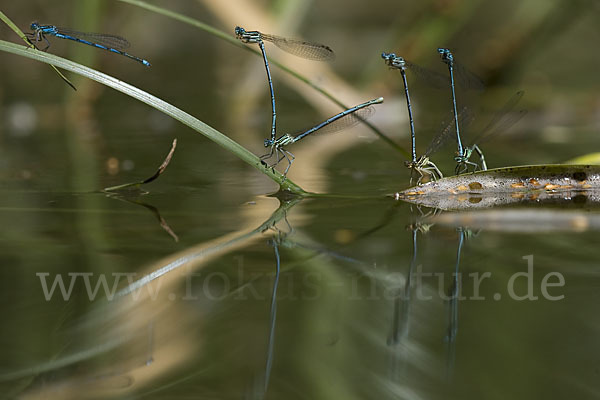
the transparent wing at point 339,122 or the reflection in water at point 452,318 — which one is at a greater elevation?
the transparent wing at point 339,122

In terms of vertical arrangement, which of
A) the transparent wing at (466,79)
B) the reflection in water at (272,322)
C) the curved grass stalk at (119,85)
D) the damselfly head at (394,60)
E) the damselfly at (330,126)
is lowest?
the reflection in water at (272,322)

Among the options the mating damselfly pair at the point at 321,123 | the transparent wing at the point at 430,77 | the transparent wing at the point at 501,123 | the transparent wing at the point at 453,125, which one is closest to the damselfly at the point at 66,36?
the mating damselfly pair at the point at 321,123

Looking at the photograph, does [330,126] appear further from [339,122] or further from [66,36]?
[66,36]

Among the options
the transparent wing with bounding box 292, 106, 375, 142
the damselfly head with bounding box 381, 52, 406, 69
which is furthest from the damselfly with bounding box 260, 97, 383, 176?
the damselfly head with bounding box 381, 52, 406, 69

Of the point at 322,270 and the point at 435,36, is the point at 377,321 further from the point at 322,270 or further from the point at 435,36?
the point at 435,36

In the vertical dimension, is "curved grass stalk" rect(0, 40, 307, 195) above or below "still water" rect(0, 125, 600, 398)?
above

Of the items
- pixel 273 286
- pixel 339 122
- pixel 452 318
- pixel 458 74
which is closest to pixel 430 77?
pixel 458 74

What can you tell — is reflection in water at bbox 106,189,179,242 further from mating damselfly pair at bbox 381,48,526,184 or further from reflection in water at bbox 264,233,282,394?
mating damselfly pair at bbox 381,48,526,184

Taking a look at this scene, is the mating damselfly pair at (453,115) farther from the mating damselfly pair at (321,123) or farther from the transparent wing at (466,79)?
the mating damselfly pair at (321,123)

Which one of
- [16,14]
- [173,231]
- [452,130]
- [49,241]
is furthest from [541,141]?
[16,14]
